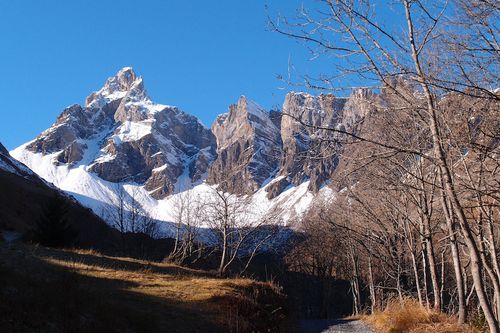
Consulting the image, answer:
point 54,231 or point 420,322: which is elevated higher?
point 54,231

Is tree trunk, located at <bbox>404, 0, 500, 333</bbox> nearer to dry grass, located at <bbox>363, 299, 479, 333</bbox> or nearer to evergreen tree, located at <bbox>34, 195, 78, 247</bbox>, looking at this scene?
dry grass, located at <bbox>363, 299, 479, 333</bbox>

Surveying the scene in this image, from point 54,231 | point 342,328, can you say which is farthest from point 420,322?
point 54,231

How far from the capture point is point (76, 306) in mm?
8750

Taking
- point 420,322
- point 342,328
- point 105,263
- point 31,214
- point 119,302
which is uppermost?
point 31,214

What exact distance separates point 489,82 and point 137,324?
7.20m

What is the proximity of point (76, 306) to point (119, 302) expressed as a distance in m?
1.64

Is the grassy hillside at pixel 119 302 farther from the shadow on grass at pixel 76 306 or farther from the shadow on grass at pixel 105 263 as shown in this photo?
the shadow on grass at pixel 105 263

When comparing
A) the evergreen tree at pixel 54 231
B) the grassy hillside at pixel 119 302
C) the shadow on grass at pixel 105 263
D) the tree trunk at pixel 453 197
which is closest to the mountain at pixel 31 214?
the evergreen tree at pixel 54 231

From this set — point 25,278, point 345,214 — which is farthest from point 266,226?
point 25,278

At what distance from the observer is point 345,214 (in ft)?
60.0

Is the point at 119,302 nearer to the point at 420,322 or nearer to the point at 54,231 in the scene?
the point at 420,322

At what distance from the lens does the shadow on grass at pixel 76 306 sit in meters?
7.69

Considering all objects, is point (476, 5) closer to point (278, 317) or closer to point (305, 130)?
point (305, 130)

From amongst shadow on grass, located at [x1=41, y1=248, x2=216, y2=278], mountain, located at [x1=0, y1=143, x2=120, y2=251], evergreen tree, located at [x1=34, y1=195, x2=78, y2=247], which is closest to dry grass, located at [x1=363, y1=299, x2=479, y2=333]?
shadow on grass, located at [x1=41, y1=248, x2=216, y2=278]
